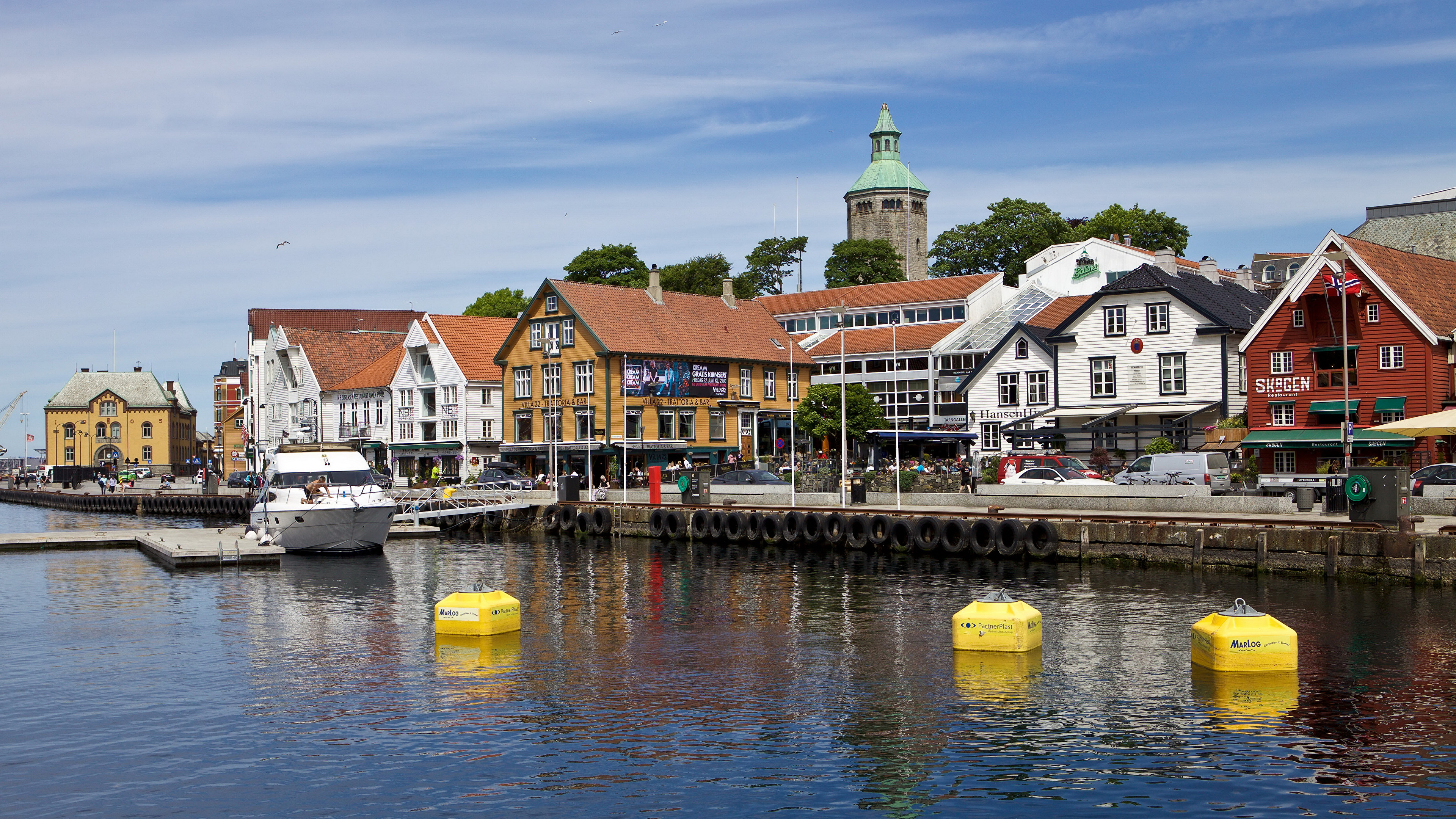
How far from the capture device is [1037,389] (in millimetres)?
73812

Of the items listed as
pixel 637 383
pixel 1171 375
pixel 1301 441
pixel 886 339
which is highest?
pixel 886 339

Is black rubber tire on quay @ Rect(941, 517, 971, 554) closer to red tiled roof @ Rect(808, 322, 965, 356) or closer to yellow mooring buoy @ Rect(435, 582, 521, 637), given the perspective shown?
yellow mooring buoy @ Rect(435, 582, 521, 637)

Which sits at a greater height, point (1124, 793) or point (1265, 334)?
point (1265, 334)

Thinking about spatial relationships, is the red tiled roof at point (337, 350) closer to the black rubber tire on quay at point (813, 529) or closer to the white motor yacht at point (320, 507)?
the white motor yacht at point (320, 507)

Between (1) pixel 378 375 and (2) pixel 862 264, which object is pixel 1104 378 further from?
(2) pixel 862 264

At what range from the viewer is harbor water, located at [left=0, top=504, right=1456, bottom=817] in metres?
16.6

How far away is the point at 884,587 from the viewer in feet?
120

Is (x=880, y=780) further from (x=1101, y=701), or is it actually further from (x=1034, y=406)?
(x=1034, y=406)

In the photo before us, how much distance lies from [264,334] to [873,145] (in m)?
81.7

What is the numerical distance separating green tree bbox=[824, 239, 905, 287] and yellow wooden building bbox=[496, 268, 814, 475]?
149 feet

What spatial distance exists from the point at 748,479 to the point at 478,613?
108ft

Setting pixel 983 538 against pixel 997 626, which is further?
pixel 983 538

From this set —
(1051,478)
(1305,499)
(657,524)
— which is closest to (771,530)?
(657,524)

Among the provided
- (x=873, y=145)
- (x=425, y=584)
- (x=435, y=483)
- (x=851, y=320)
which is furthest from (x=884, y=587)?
(x=873, y=145)
